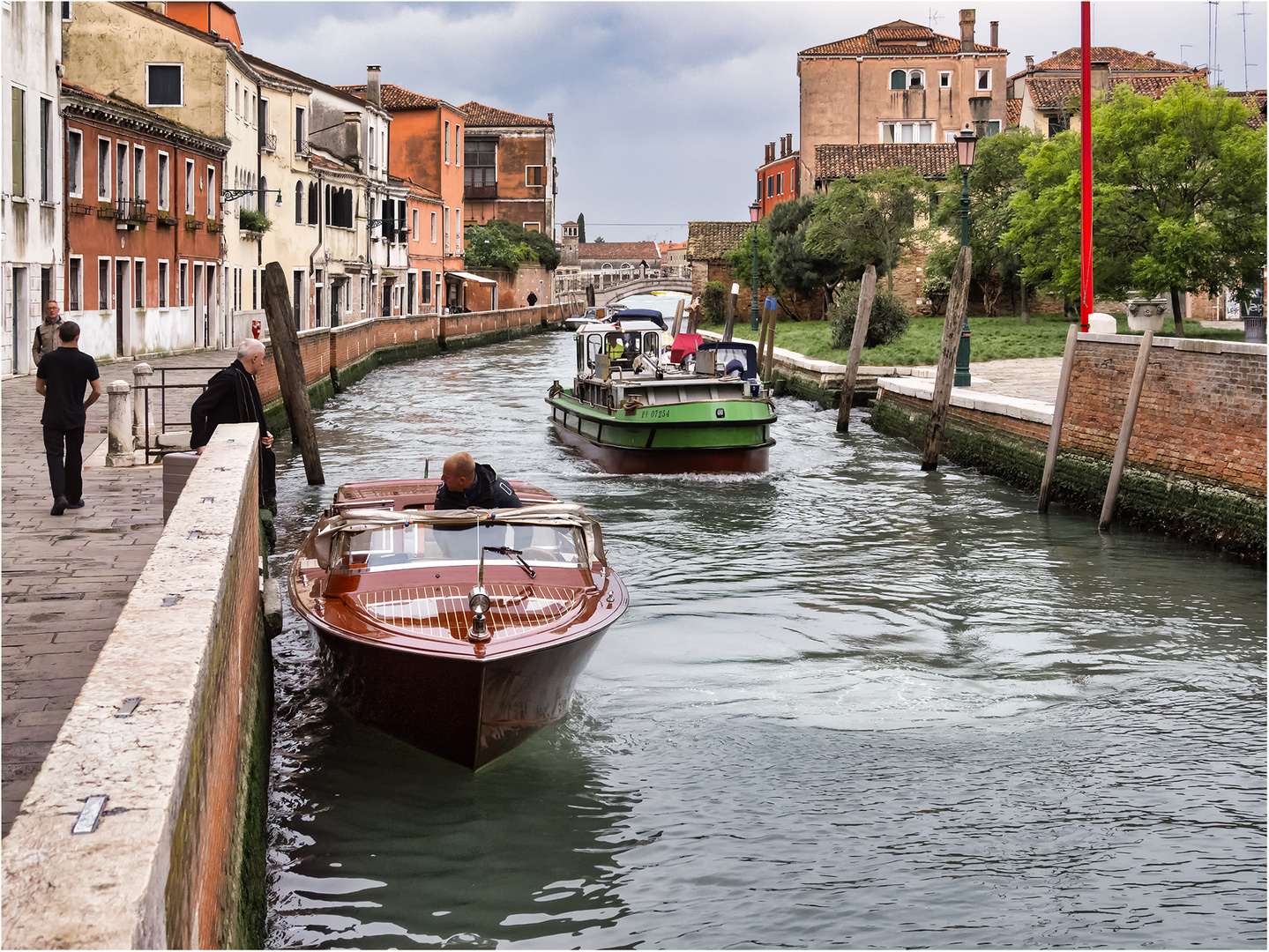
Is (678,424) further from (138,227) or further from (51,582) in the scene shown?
(138,227)

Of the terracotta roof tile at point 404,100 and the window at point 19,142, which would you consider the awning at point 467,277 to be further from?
the window at point 19,142

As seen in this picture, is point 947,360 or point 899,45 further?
point 899,45

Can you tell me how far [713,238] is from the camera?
53.9 m

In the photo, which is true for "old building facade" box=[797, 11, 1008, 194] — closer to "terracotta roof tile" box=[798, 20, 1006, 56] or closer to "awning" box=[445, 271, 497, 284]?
"terracotta roof tile" box=[798, 20, 1006, 56]

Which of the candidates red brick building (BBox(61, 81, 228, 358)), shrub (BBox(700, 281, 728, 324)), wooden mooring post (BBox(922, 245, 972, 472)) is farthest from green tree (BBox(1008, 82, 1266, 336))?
shrub (BBox(700, 281, 728, 324))

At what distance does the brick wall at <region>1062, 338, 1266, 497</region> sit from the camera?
11.5 metres

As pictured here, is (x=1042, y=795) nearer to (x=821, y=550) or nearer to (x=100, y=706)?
(x=100, y=706)

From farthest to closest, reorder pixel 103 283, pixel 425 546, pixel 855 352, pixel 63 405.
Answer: pixel 103 283, pixel 855 352, pixel 63 405, pixel 425 546

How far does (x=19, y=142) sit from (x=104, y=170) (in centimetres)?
397

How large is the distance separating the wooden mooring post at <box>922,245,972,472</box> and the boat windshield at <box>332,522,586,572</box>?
409 inches

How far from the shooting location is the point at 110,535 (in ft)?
29.4

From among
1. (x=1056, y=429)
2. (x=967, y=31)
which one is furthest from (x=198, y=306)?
(x=967, y=31)

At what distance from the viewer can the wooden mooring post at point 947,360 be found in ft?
55.0

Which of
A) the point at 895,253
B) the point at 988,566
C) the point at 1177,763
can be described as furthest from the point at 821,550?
the point at 895,253
